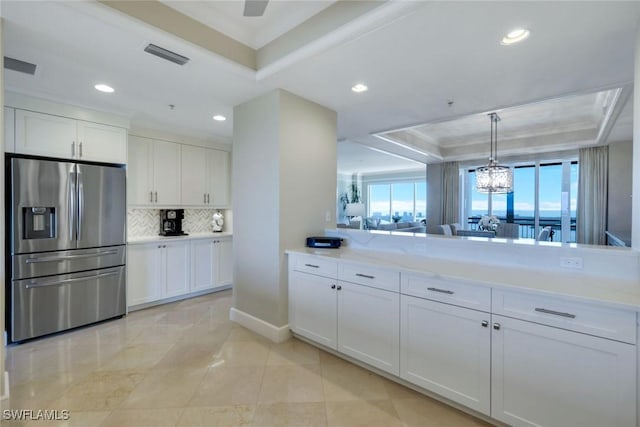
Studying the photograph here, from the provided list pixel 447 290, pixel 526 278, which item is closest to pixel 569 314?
pixel 526 278

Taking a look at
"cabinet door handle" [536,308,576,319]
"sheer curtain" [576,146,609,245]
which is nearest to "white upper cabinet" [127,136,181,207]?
"cabinet door handle" [536,308,576,319]

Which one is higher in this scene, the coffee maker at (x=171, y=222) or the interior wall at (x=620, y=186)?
the interior wall at (x=620, y=186)

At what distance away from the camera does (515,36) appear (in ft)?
6.36

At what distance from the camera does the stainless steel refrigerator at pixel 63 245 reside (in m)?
2.79

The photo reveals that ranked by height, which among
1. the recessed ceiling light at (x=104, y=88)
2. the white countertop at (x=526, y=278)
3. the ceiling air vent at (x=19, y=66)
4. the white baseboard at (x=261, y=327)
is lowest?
the white baseboard at (x=261, y=327)

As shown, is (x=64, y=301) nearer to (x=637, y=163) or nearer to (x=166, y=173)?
(x=166, y=173)

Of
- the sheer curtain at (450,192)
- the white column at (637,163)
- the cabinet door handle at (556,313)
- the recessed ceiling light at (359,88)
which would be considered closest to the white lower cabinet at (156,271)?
the recessed ceiling light at (359,88)

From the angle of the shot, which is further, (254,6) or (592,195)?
A: (592,195)

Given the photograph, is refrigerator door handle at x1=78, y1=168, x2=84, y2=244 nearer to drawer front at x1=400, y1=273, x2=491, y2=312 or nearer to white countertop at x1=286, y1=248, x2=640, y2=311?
white countertop at x1=286, y1=248, x2=640, y2=311

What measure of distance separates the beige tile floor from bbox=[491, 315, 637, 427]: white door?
37 cm

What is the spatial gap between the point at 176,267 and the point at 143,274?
1.33 ft

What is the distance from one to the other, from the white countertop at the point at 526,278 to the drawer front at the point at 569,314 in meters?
0.05

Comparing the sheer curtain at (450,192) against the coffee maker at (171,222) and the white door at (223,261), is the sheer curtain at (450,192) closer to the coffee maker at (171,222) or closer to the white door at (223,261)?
the white door at (223,261)

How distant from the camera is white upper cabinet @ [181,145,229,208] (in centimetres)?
439
